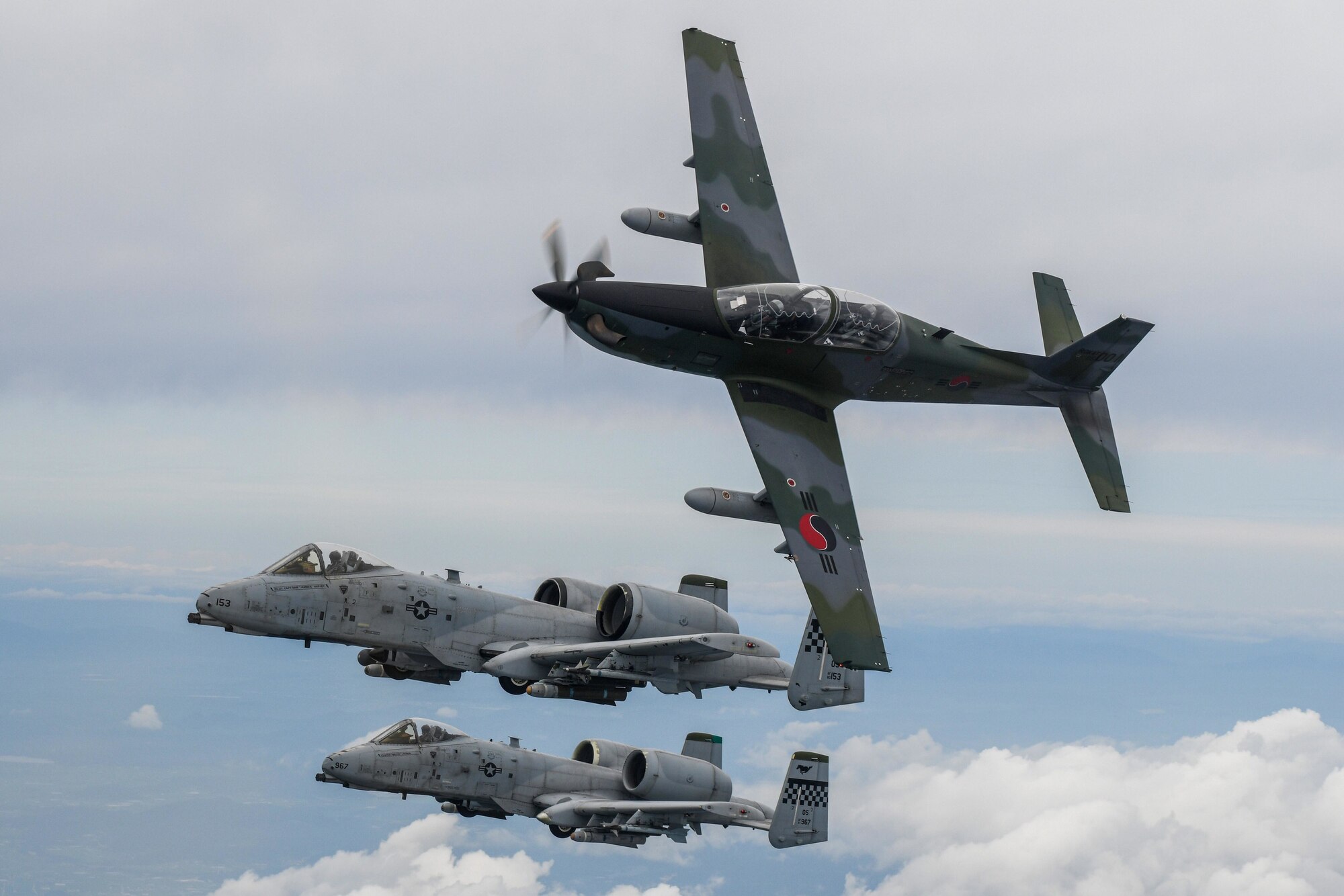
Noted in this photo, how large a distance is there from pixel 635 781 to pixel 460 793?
15.4 ft

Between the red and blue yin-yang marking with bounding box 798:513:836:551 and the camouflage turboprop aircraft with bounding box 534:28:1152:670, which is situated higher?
the camouflage turboprop aircraft with bounding box 534:28:1152:670

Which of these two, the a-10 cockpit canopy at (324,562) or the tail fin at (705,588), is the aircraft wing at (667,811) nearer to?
the tail fin at (705,588)

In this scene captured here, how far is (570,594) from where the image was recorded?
129ft

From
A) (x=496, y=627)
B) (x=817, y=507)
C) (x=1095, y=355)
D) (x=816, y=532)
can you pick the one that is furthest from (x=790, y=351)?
(x=496, y=627)

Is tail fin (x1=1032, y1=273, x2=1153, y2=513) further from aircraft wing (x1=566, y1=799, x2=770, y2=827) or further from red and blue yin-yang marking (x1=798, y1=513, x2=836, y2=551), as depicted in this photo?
aircraft wing (x1=566, y1=799, x2=770, y2=827)

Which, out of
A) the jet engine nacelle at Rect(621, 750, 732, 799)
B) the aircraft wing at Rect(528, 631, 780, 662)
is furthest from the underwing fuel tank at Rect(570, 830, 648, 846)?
the aircraft wing at Rect(528, 631, 780, 662)

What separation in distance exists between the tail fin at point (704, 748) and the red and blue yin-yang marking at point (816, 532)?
930 cm

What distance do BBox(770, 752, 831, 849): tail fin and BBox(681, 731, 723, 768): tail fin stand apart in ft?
6.53

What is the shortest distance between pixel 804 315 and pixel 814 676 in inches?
449

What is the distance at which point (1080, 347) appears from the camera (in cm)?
3797

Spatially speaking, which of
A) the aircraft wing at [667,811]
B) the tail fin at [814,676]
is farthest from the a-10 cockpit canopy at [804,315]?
the aircraft wing at [667,811]

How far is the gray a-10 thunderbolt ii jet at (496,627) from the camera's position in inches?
1379

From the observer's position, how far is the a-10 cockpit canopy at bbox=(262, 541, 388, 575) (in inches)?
1394

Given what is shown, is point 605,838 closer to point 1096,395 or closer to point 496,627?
point 496,627
